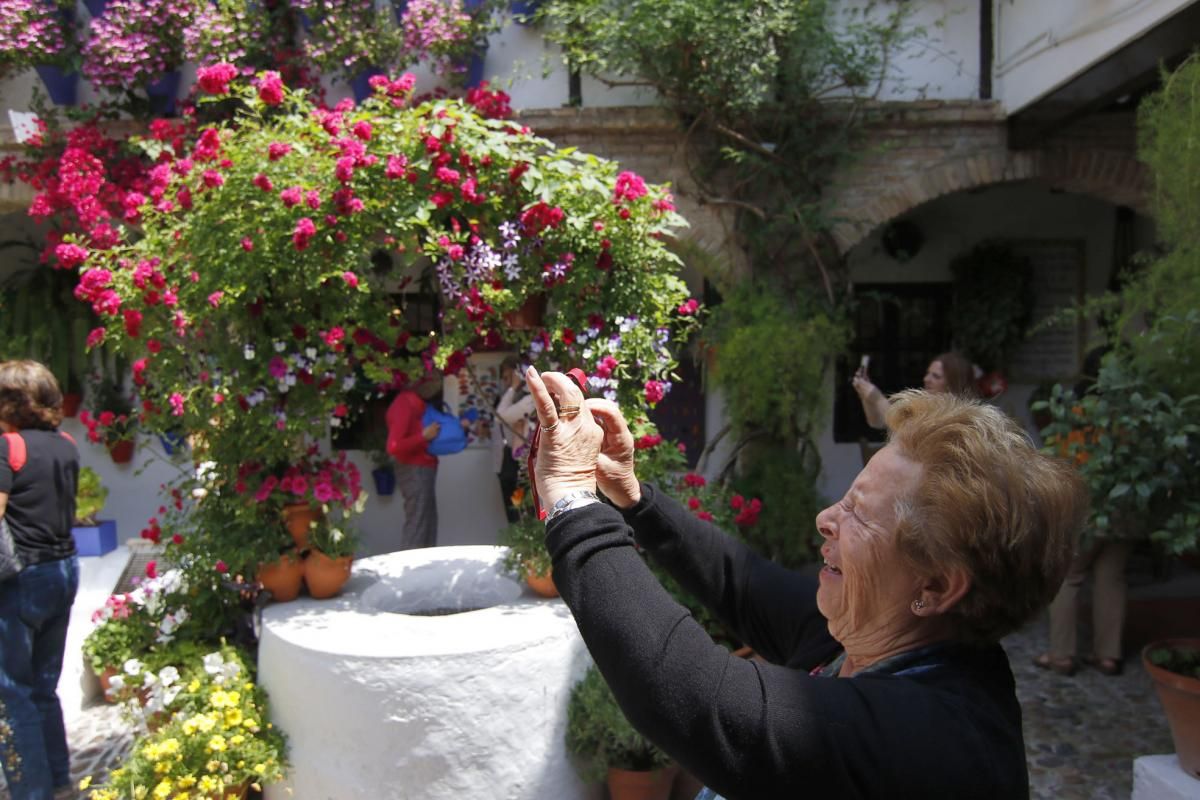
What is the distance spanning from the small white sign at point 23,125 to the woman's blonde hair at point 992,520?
21.6ft

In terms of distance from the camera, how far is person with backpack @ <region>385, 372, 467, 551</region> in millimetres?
4996

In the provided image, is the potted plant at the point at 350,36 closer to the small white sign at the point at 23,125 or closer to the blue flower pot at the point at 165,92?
the blue flower pot at the point at 165,92

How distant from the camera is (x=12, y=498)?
3.29m

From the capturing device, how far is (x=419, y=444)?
504 centimetres

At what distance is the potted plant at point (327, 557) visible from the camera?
348cm

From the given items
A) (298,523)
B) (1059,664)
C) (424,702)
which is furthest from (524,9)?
(1059,664)

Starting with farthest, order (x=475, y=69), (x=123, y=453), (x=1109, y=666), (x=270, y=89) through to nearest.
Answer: (x=123, y=453), (x=475, y=69), (x=1109, y=666), (x=270, y=89)

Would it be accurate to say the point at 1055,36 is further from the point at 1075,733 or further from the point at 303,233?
the point at 303,233

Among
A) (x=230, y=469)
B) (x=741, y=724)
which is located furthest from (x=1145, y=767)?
(x=230, y=469)

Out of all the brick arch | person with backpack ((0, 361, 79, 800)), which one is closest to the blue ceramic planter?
person with backpack ((0, 361, 79, 800))

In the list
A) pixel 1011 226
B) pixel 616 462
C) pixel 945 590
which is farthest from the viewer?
pixel 1011 226

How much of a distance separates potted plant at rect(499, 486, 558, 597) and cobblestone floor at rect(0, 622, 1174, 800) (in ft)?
6.60

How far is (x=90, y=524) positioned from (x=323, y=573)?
2.95m

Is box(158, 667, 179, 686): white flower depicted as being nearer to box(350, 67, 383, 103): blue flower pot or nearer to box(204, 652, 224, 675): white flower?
box(204, 652, 224, 675): white flower
